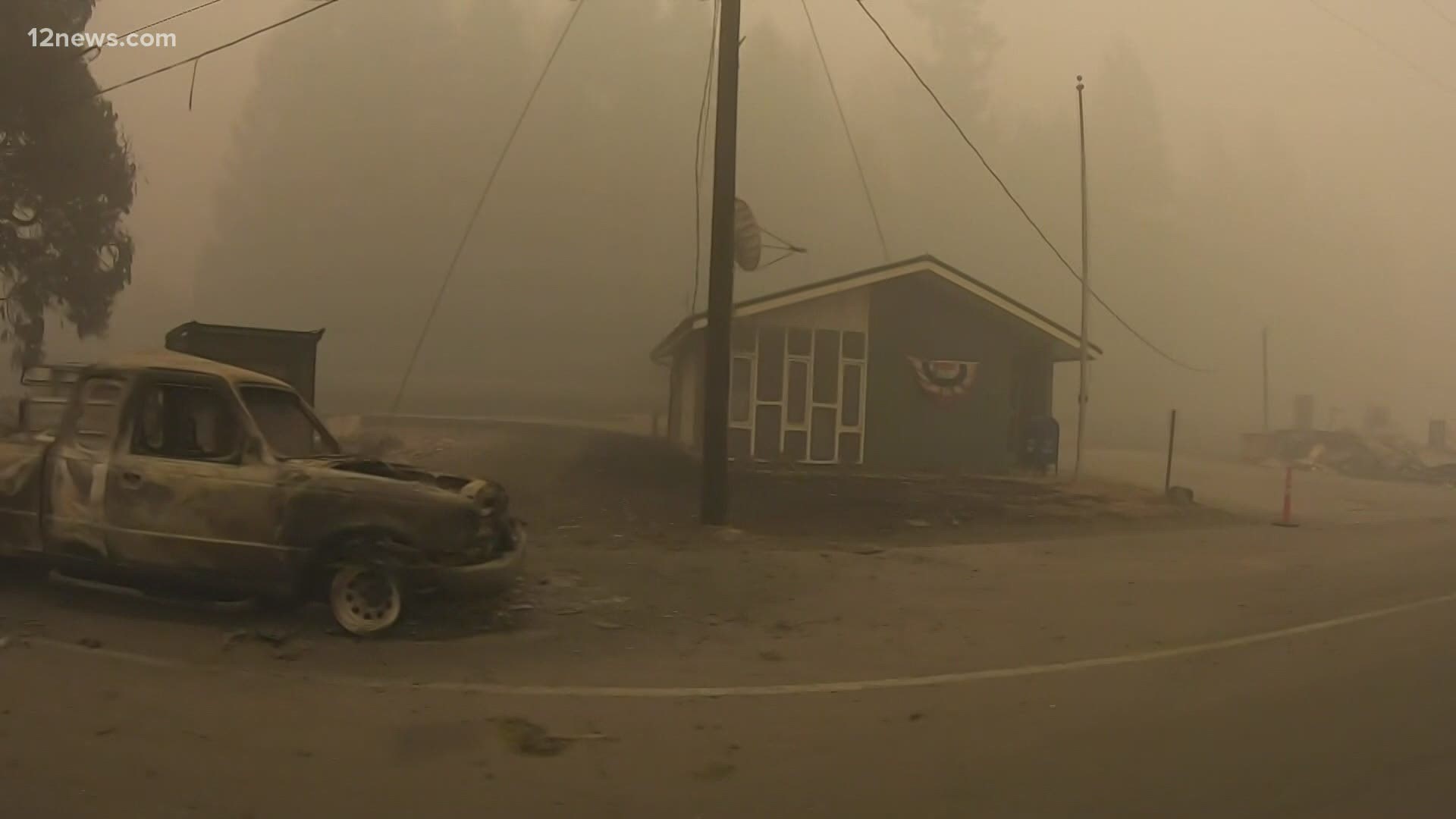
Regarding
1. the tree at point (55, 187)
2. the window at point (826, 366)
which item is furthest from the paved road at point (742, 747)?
the window at point (826, 366)

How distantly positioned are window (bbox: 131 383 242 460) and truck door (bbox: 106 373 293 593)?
1cm

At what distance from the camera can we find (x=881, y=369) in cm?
1984

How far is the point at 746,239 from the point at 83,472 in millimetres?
12570

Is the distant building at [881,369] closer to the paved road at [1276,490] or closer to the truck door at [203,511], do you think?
the paved road at [1276,490]

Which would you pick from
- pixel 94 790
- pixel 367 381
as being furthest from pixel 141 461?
pixel 367 381

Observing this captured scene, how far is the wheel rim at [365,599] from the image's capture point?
6.84m

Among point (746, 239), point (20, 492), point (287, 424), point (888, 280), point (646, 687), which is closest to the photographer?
point (646, 687)

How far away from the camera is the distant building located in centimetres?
1944

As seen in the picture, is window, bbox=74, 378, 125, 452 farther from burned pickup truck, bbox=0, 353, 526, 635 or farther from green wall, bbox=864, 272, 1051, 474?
green wall, bbox=864, 272, 1051, 474

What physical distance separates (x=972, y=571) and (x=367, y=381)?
1203cm

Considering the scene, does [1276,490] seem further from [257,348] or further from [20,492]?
[20,492]

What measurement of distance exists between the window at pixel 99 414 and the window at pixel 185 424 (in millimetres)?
198

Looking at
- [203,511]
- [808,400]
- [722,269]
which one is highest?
[722,269]

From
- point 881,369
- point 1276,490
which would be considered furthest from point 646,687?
point 1276,490
